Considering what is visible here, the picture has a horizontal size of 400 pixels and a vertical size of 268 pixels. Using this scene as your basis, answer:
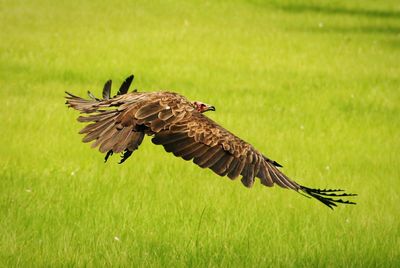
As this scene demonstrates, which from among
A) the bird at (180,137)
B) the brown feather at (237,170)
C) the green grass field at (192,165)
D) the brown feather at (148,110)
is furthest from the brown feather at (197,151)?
the green grass field at (192,165)

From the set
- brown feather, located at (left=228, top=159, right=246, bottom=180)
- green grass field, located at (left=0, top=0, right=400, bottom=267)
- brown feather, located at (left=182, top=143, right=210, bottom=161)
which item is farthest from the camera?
green grass field, located at (left=0, top=0, right=400, bottom=267)

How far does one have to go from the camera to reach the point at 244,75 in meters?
16.1

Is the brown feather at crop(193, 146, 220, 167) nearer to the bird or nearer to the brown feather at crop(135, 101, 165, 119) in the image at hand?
the bird

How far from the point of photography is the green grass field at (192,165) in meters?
7.07

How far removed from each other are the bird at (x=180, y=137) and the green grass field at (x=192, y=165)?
3.80 ft

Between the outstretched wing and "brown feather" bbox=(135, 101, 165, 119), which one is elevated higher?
"brown feather" bbox=(135, 101, 165, 119)

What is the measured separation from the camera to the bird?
543 centimetres

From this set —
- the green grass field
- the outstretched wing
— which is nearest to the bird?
the outstretched wing

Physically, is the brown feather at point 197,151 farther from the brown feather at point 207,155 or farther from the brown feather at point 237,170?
the brown feather at point 237,170

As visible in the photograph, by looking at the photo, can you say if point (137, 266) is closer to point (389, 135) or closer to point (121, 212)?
point (121, 212)

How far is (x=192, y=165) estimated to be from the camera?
32.3ft

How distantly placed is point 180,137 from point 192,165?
4213 mm

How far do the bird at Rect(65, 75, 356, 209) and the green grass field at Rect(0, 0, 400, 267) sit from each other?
3.80ft

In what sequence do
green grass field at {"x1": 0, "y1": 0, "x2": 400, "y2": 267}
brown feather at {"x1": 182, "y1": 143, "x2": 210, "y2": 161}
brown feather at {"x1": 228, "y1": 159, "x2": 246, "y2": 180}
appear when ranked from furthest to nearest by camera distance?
green grass field at {"x1": 0, "y1": 0, "x2": 400, "y2": 267} < brown feather at {"x1": 182, "y1": 143, "x2": 210, "y2": 161} < brown feather at {"x1": 228, "y1": 159, "x2": 246, "y2": 180}
